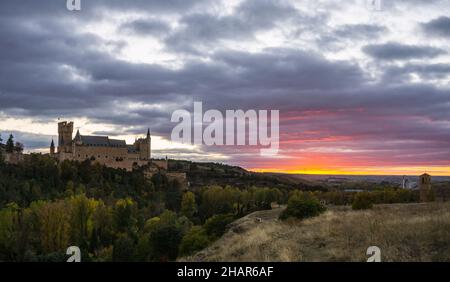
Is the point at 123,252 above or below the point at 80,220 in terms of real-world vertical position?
above

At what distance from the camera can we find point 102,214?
8738 centimetres

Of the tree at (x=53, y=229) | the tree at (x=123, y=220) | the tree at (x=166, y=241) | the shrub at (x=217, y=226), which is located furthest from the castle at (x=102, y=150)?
the shrub at (x=217, y=226)

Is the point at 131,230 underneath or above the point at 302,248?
underneath

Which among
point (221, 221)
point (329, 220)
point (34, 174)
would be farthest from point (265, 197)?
point (329, 220)

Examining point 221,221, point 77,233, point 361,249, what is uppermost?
point 361,249

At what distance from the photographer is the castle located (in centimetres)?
16612

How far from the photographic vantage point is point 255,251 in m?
17.1

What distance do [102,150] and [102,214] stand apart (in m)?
86.6

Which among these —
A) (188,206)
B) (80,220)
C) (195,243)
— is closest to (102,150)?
(188,206)

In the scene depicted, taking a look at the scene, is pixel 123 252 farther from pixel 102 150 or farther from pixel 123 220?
pixel 102 150
